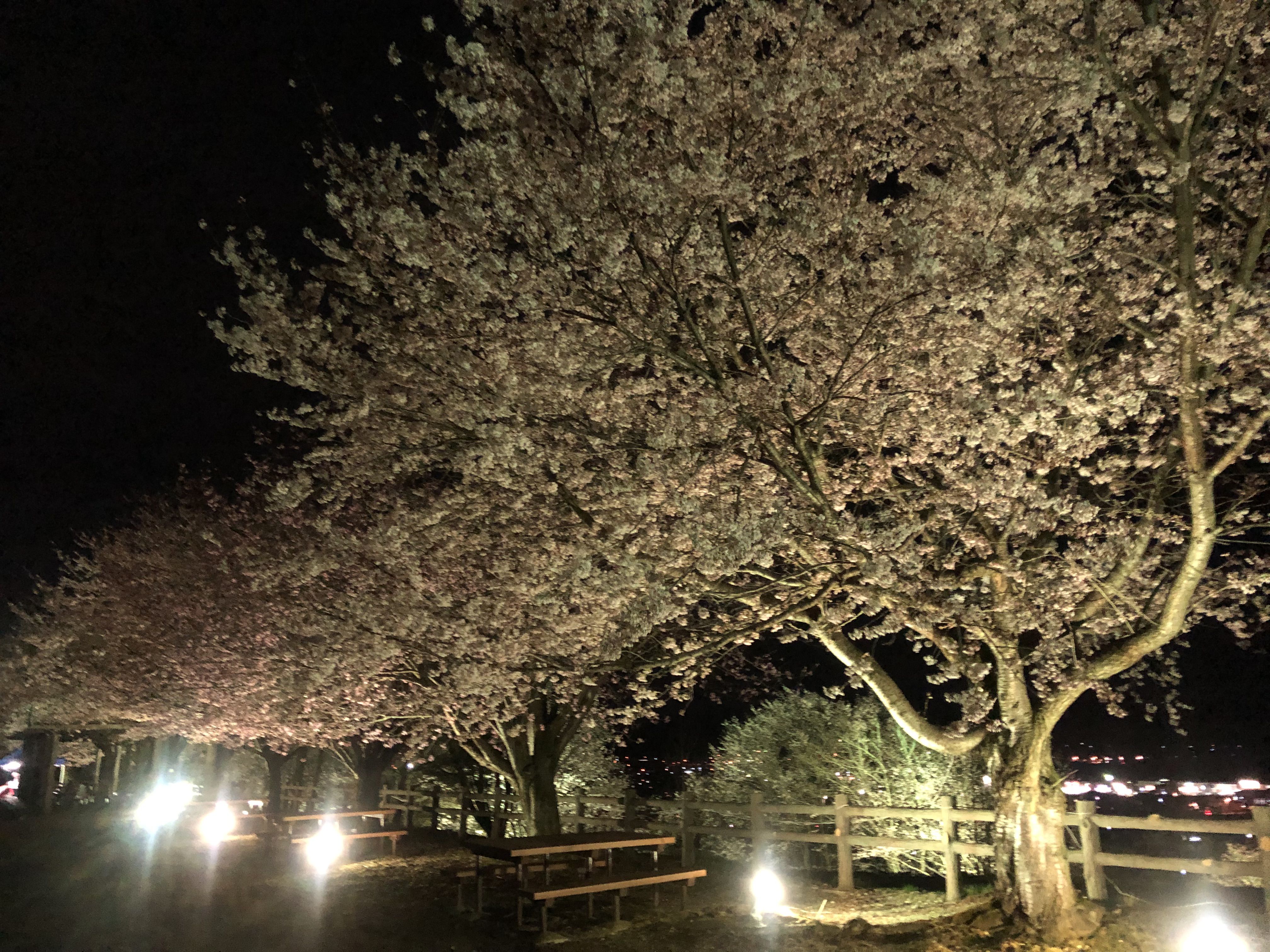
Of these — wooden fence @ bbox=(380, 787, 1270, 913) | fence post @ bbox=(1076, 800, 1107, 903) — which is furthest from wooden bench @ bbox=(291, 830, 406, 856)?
fence post @ bbox=(1076, 800, 1107, 903)

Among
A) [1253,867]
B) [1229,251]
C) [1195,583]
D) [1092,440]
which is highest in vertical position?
[1229,251]

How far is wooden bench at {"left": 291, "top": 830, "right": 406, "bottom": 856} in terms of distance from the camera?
538 inches

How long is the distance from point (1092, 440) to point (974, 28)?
3541 mm

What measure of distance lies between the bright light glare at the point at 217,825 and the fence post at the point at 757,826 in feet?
29.1

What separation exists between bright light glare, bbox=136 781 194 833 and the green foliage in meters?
11.4

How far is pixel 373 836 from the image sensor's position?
1435cm

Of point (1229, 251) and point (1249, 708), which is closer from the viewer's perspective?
point (1229, 251)

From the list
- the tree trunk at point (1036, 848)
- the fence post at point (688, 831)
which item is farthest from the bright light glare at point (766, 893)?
the fence post at point (688, 831)

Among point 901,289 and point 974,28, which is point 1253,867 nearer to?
point 901,289

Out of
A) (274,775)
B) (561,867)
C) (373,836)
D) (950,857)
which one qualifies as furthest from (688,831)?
(274,775)

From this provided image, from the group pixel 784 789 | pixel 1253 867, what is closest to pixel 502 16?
pixel 1253 867

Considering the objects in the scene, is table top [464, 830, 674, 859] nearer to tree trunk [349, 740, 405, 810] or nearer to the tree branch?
the tree branch

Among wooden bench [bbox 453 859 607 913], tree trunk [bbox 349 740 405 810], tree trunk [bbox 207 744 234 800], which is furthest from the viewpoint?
tree trunk [bbox 207 744 234 800]

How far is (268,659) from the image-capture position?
1408cm
